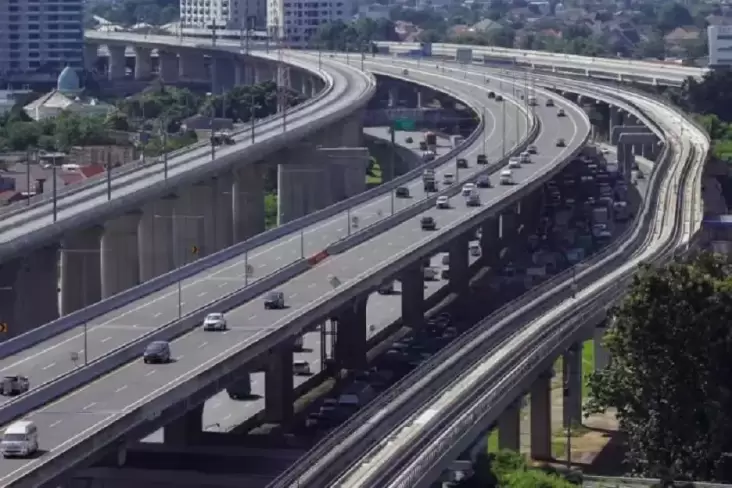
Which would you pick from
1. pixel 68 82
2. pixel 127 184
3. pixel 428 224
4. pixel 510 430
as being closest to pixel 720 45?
pixel 68 82

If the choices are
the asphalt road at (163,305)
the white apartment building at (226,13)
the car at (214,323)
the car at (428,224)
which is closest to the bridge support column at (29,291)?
the asphalt road at (163,305)

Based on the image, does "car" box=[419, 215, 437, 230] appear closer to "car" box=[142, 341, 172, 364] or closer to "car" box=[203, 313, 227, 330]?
"car" box=[203, 313, 227, 330]

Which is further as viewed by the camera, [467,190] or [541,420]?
[467,190]

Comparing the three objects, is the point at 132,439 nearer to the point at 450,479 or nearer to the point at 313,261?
the point at 450,479

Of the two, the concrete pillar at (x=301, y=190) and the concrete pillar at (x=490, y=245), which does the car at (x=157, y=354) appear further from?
the concrete pillar at (x=301, y=190)

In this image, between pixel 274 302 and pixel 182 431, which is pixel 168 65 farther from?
pixel 182 431

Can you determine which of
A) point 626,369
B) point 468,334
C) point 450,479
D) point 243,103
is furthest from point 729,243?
point 243,103
